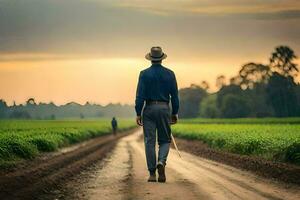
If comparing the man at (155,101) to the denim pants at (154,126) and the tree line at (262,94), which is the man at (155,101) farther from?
the tree line at (262,94)

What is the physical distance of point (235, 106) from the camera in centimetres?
12825

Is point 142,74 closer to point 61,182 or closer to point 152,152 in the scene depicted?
point 152,152

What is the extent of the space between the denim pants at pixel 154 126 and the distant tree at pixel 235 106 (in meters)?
117

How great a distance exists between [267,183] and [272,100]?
105602 millimetres

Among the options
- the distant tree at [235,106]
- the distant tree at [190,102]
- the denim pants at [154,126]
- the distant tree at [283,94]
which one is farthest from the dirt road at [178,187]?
the distant tree at [190,102]

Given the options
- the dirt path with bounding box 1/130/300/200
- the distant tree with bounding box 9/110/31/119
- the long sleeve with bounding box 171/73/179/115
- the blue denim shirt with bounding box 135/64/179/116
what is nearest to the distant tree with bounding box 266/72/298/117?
the distant tree with bounding box 9/110/31/119

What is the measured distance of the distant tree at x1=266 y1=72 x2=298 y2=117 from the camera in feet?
368

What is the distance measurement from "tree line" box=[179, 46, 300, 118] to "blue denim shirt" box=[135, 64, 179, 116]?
339ft

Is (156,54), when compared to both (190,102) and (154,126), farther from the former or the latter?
(190,102)

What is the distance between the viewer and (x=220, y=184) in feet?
34.1

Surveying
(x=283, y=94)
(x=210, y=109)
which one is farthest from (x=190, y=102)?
(x=283, y=94)

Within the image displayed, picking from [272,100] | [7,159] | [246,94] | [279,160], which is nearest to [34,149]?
[7,159]

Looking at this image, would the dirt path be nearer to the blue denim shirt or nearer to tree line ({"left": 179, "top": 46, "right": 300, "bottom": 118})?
the blue denim shirt

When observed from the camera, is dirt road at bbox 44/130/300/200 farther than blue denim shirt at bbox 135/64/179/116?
No
